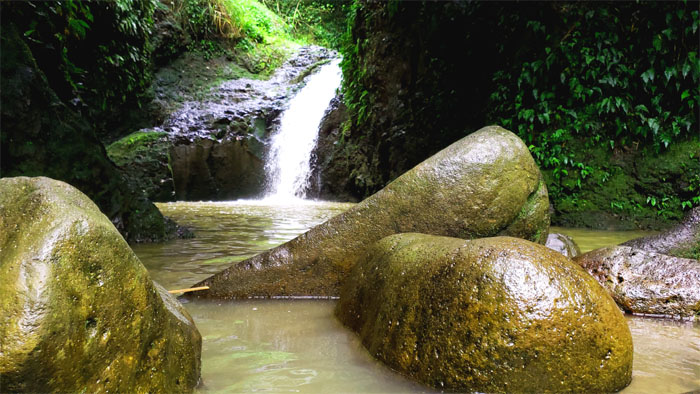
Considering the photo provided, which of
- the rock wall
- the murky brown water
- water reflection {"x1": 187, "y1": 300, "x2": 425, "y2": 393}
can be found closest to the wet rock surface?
the rock wall

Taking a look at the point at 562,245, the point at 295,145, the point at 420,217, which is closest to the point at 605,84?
the point at 562,245

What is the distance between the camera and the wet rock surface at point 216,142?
12.1m

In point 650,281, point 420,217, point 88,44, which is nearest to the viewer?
point 650,281

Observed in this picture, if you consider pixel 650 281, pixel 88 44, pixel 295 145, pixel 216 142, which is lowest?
pixel 650 281

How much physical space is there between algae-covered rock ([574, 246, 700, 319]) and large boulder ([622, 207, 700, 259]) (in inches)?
32.5

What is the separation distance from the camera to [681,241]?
4113 mm

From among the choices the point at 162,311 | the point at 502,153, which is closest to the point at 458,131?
the point at 502,153

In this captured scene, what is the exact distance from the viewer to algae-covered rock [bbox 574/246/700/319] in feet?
10.1

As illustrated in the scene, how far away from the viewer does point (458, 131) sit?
9.21m

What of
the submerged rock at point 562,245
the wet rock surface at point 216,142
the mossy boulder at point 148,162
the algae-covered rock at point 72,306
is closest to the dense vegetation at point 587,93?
the submerged rock at point 562,245

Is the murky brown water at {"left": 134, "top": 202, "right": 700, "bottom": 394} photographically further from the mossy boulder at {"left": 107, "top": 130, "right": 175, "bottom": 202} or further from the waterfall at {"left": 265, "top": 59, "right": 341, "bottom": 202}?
the waterfall at {"left": 265, "top": 59, "right": 341, "bottom": 202}

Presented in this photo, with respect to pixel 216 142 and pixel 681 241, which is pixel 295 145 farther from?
pixel 681 241

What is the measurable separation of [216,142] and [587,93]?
30.4ft

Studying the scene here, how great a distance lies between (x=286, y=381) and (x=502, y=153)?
7.38ft
